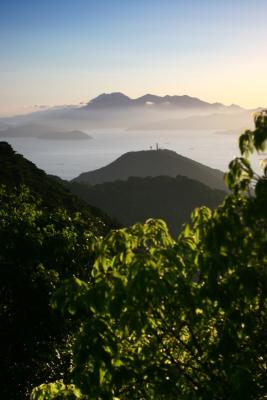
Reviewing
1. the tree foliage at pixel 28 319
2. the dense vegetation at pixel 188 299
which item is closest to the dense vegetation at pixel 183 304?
the dense vegetation at pixel 188 299

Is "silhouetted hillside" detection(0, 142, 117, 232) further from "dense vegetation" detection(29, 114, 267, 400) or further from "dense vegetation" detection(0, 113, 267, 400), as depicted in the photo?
"dense vegetation" detection(29, 114, 267, 400)

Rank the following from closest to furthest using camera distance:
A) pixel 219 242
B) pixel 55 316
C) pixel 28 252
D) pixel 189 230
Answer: pixel 219 242, pixel 189 230, pixel 55 316, pixel 28 252

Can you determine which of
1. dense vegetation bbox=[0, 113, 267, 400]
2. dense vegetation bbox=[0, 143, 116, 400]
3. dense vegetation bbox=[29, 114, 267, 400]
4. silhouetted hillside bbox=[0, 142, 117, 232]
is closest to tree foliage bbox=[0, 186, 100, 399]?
dense vegetation bbox=[0, 143, 116, 400]

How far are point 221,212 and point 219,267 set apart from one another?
664 mm

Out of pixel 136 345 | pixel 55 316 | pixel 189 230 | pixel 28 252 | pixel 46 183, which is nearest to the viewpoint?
pixel 189 230

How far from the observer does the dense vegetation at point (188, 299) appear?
5148mm

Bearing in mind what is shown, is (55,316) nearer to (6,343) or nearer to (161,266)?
(6,343)

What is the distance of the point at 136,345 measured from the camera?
Result: 254 inches

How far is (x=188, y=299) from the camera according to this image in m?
5.48

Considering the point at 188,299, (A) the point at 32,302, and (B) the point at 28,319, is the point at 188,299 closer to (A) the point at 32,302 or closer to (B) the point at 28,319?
(A) the point at 32,302

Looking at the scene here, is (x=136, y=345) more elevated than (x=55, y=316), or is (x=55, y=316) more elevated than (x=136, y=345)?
(x=136, y=345)

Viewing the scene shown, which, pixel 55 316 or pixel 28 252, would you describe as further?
pixel 28 252

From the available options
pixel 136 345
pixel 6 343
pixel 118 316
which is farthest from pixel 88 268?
pixel 118 316

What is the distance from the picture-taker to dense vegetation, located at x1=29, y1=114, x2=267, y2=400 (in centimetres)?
515
